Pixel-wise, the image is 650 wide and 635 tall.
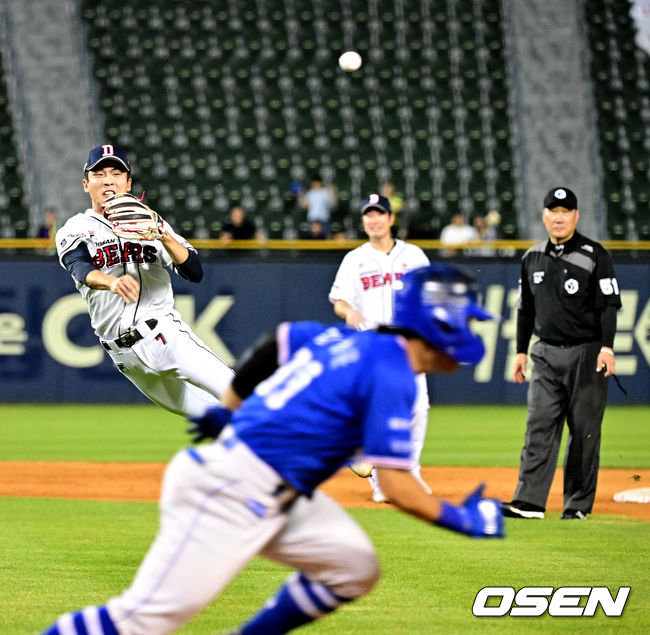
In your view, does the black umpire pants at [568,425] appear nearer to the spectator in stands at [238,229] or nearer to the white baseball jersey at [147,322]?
the white baseball jersey at [147,322]

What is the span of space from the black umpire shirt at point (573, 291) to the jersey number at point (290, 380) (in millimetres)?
4717

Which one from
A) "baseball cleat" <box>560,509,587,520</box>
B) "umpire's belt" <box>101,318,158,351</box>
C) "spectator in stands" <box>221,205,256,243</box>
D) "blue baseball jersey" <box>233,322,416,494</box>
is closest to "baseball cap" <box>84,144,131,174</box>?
"umpire's belt" <box>101,318,158,351</box>

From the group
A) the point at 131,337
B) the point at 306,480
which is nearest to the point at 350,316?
the point at 131,337

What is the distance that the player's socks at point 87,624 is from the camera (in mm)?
3291

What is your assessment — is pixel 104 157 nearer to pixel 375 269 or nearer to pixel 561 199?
pixel 375 269

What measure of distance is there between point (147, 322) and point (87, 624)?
12.9 feet

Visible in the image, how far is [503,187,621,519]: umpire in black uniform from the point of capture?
7895mm

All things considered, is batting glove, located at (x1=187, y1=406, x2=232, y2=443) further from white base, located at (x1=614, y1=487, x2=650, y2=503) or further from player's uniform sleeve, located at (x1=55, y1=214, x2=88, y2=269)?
white base, located at (x1=614, y1=487, x2=650, y2=503)

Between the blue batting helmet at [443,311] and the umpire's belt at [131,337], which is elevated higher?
the blue batting helmet at [443,311]

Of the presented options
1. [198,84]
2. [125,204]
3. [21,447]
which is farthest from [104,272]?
[198,84]

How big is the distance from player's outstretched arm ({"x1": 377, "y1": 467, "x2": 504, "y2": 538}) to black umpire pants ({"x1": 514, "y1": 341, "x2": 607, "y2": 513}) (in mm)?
4612

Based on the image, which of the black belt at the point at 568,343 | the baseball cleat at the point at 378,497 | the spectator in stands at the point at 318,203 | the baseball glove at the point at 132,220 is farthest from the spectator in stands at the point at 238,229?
the baseball glove at the point at 132,220

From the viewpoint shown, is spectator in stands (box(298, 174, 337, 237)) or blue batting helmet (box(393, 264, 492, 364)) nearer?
blue batting helmet (box(393, 264, 492, 364))

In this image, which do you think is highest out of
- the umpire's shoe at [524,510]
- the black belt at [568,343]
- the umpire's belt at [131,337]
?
the umpire's belt at [131,337]
